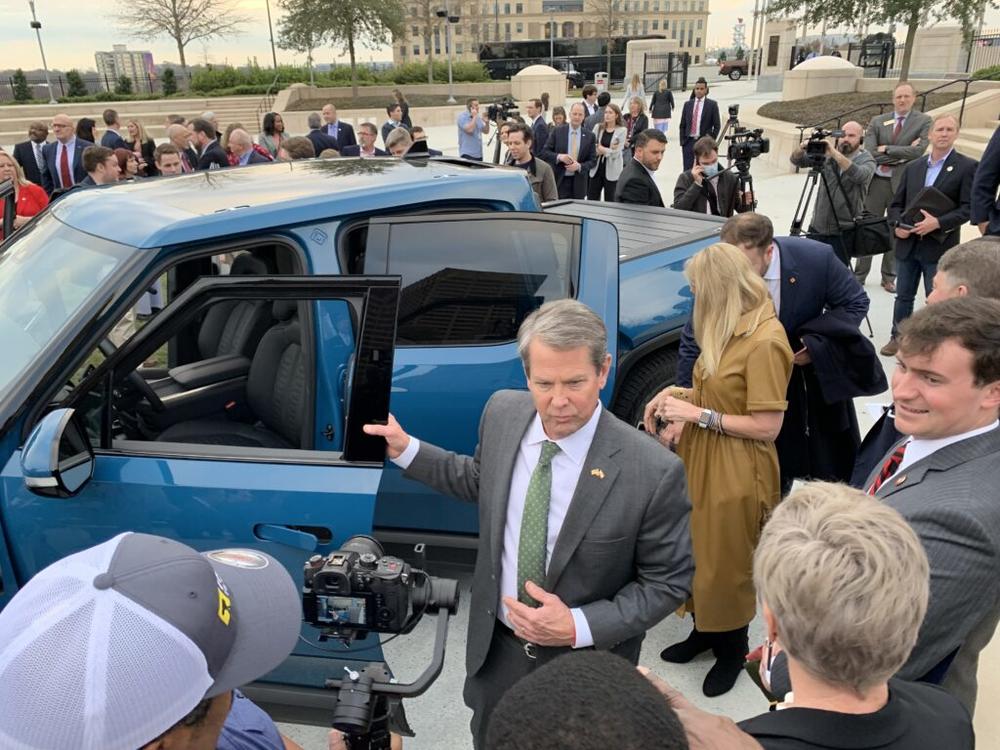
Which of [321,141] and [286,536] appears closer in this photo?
[286,536]

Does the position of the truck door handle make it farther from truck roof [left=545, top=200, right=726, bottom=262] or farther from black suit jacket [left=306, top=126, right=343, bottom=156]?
black suit jacket [left=306, top=126, right=343, bottom=156]

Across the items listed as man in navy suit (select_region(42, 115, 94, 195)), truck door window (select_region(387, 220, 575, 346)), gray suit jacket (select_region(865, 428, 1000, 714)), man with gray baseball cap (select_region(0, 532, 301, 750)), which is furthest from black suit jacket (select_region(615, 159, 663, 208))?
man in navy suit (select_region(42, 115, 94, 195))

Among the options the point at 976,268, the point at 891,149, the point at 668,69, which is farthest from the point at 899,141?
the point at 668,69

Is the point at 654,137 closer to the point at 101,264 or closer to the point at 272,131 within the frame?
the point at 101,264

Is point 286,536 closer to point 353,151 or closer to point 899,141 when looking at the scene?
point 899,141

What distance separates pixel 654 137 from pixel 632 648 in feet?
18.2

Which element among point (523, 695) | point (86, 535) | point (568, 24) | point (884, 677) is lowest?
point (86, 535)

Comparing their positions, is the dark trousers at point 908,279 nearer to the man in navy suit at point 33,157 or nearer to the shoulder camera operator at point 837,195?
the shoulder camera operator at point 837,195

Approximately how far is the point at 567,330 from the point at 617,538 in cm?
56

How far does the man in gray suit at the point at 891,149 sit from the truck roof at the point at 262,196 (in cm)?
554

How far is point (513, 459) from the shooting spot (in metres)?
2.11

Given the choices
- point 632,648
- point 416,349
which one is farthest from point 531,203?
point 632,648

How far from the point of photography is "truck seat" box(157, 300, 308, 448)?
292 centimetres

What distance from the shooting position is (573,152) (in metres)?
10.9
